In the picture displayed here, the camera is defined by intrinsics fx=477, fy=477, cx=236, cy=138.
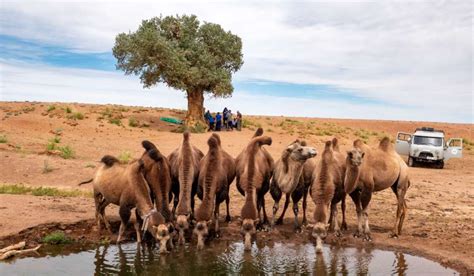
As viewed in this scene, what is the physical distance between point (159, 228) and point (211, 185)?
155 centimetres

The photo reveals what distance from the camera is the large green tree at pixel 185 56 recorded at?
120 feet

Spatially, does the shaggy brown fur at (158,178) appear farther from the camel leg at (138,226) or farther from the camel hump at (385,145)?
the camel hump at (385,145)

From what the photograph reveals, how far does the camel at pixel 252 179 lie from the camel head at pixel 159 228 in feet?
4.95

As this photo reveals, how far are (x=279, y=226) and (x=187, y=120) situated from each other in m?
27.7

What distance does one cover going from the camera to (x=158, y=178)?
10.2m

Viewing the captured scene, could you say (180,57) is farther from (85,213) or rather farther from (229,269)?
(229,269)

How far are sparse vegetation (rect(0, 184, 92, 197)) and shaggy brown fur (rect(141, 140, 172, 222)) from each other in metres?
5.60

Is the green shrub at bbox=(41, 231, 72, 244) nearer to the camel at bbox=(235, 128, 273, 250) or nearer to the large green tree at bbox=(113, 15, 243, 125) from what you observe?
the camel at bbox=(235, 128, 273, 250)

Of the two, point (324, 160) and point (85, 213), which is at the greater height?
point (324, 160)

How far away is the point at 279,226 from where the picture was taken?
11953 millimetres

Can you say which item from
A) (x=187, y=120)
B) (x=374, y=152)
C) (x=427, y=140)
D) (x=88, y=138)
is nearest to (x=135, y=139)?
(x=88, y=138)

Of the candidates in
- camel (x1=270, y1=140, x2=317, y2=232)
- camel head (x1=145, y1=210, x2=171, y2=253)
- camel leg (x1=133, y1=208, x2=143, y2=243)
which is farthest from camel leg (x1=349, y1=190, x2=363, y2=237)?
camel leg (x1=133, y1=208, x2=143, y2=243)

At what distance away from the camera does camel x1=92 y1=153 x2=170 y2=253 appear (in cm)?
909

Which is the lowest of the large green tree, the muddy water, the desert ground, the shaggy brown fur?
the muddy water
